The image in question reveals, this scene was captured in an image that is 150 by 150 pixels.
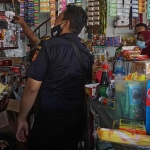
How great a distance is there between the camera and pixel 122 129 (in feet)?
2.98

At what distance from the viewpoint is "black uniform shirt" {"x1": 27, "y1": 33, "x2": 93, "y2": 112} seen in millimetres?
1579

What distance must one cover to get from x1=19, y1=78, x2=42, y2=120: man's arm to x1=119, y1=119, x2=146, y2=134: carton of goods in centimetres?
82

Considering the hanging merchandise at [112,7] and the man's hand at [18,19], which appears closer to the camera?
the man's hand at [18,19]

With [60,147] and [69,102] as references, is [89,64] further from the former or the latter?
[60,147]

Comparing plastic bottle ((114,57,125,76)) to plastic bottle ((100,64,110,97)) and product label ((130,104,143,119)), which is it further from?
product label ((130,104,143,119))

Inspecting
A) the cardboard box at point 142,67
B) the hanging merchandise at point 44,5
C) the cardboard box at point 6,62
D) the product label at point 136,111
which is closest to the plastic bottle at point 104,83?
the cardboard box at point 142,67

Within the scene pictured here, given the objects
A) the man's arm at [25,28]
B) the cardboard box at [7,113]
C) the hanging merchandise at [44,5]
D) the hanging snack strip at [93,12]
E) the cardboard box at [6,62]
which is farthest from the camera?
the hanging snack strip at [93,12]

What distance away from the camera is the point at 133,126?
91 cm

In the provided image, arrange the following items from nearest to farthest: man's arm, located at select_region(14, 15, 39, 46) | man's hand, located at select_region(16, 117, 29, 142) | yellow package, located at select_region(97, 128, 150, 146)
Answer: yellow package, located at select_region(97, 128, 150, 146) < man's hand, located at select_region(16, 117, 29, 142) < man's arm, located at select_region(14, 15, 39, 46)

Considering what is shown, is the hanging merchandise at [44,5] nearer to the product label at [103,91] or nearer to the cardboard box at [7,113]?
the cardboard box at [7,113]

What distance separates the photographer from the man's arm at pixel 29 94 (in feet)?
5.26

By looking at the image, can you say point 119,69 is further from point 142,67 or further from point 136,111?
point 136,111

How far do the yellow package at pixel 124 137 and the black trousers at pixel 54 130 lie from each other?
0.93 m

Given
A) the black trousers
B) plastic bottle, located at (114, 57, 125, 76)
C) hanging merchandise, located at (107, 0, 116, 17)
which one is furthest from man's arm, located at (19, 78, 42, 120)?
hanging merchandise, located at (107, 0, 116, 17)
